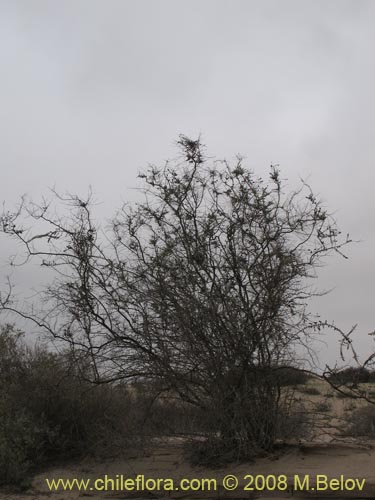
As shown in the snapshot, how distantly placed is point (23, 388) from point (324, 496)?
6212 mm

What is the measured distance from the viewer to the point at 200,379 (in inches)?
352

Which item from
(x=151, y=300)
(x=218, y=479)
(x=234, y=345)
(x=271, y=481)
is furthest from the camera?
(x=151, y=300)

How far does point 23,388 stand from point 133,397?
2306 millimetres

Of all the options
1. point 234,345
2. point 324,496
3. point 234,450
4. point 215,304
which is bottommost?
point 324,496

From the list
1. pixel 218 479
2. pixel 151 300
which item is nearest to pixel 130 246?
pixel 151 300

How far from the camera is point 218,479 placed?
810cm

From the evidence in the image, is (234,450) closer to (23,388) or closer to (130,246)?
(130,246)

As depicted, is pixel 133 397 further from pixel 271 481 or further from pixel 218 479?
pixel 271 481

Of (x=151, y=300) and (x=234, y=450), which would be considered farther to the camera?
(x=151, y=300)

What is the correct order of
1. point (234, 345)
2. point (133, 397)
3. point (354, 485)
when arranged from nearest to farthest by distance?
point (354, 485) < point (234, 345) < point (133, 397)

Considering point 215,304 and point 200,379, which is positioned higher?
point 215,304

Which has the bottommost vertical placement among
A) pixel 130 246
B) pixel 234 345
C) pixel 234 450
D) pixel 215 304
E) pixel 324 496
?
pixel 324 496

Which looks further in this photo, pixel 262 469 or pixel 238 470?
pixel 238 470

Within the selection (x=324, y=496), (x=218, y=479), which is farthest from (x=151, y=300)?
(x=324, y=496)
